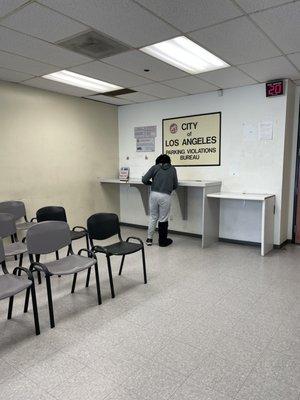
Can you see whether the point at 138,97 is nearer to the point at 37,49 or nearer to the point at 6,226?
the point at 37,49

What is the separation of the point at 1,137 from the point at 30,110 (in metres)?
0.66

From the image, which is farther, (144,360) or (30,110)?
(30,110)

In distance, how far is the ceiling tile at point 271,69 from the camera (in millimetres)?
3561

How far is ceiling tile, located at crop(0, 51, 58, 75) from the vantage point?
343 cm

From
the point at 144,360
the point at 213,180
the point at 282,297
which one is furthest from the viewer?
the point at 213,180

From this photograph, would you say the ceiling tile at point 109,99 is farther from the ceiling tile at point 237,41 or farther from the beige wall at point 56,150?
the ceiling tile at point 237,41

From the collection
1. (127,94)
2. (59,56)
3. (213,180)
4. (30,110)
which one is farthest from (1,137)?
(213,180)

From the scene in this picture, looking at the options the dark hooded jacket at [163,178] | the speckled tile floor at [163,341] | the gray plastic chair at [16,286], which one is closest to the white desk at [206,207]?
the dark hooded jacket at [163,178]

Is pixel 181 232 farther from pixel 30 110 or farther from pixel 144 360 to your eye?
pixel 144 360

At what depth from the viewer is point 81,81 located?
15.0 feet

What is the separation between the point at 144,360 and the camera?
6.82 ft

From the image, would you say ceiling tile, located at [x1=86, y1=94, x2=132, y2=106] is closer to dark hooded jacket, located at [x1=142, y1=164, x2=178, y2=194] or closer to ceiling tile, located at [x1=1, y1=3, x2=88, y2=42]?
dark hooded jacket, located at [x1=142, y1=164, x2=178, y2=194]

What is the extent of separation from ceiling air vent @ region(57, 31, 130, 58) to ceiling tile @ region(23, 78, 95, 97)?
1.34 metres

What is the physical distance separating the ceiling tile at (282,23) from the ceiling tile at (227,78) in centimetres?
92
